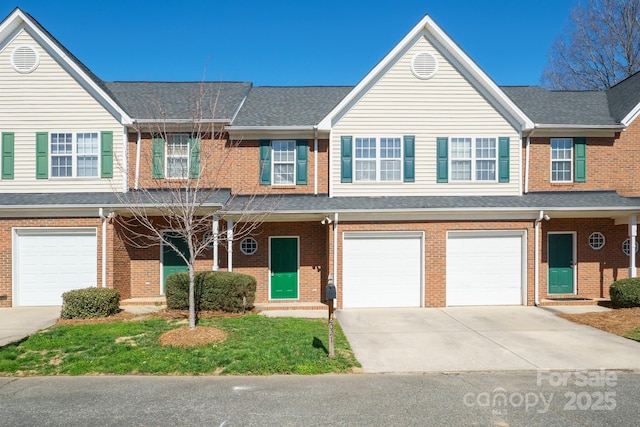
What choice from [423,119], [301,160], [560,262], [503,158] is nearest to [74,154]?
[301,160]

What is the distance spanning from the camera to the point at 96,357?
25.9 ft

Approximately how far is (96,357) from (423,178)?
11.3m

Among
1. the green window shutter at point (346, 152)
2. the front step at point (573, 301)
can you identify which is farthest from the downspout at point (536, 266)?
the green window shutter at point (346, 152)

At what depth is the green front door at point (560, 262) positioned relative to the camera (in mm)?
14602

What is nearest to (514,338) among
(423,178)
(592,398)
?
(592,398)

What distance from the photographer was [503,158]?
14555 mm

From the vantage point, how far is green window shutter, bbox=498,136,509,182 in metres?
14.6

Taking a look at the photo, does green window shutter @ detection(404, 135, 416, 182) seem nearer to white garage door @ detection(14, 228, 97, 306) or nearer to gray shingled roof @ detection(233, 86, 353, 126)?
gray shingled roof @ detection(233, 86, 353, 126)

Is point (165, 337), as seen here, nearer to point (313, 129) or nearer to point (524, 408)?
point (524, 408)

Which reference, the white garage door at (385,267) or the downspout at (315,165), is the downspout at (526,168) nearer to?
the white garage door at (385,267)

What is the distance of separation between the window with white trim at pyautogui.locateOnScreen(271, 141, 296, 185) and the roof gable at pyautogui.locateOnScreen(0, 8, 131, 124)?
5.34 m

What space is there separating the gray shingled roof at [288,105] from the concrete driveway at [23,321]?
27.7ft

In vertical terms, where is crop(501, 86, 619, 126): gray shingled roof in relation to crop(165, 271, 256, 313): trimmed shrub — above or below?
above

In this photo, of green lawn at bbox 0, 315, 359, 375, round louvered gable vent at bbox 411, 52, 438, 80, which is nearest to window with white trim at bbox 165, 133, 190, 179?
A: green lawn at bbox 0, 315, 359, 375
